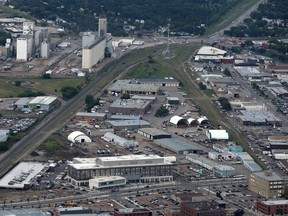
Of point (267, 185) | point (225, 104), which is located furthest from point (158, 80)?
point (267, 185)

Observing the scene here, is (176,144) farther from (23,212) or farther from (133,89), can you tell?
(23,212)

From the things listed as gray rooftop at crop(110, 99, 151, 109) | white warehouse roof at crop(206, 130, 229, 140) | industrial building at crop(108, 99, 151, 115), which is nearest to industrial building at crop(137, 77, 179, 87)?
gray rooftop at crop(110, 99, 151, 109)

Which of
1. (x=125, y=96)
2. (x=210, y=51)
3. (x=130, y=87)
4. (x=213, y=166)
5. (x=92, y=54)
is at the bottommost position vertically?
(x=213, y=166)

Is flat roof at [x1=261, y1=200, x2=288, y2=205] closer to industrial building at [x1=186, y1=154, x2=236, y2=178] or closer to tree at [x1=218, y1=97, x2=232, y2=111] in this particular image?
industrial building at [x1=186, y1=154, x2=236, y2=178]

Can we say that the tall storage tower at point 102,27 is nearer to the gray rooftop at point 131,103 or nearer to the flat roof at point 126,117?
the gray rooftop at point 131,103

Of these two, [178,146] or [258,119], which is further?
[258,119]

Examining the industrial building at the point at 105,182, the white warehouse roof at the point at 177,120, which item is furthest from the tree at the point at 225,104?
the industrial building at the point at 105,182
